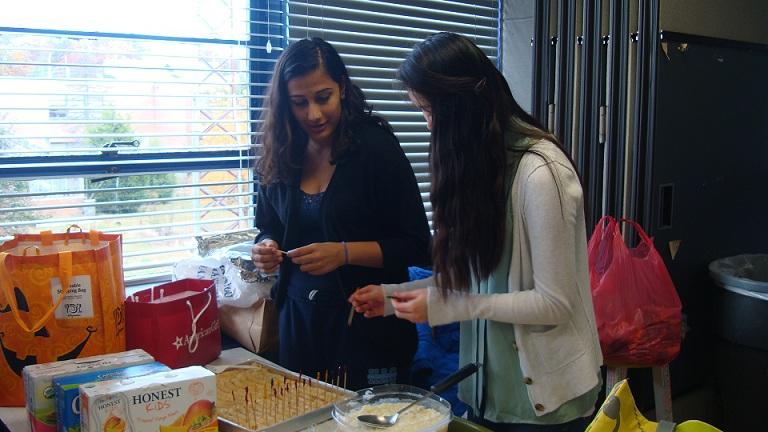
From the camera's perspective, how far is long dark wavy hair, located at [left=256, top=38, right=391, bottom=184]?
1.86 m

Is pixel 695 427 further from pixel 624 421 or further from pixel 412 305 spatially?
pixel 412 305

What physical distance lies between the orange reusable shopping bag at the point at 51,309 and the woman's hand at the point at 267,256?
0.37 metres

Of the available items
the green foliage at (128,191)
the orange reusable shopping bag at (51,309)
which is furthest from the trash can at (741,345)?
the orange reusable shopping bag at (51,309)

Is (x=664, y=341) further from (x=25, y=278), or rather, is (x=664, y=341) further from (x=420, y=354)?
(x=25, y=278)

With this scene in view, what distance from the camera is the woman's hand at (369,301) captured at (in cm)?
167

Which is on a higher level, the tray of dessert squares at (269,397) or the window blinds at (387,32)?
the window blinds at (387,32)

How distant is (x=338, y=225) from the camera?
6.06 feet

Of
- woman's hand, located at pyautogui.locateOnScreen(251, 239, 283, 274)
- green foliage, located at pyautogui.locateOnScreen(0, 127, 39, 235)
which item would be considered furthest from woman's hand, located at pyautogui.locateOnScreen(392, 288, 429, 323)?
green foliage, located at pyautogui.locateOnScreen(0, 127, 39, 235)

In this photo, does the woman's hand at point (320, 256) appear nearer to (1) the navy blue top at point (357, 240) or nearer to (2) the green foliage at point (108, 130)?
(1) the navy blue top at point (357, 240)

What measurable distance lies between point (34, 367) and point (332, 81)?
0.98m

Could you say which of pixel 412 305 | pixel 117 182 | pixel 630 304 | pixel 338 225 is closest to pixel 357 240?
pixel 338 225

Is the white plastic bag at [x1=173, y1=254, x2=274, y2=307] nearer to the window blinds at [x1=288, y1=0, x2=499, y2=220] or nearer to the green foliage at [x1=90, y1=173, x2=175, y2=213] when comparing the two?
the green foliage at [x1=90, y1=173, x2=175, y2=213]

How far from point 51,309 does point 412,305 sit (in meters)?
0.79

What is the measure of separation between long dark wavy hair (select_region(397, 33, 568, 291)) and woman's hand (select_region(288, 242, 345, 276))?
0.38 m
